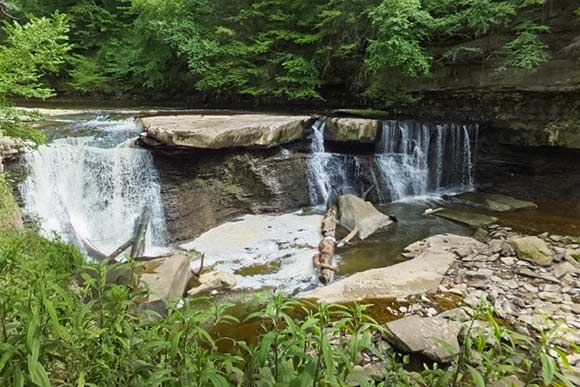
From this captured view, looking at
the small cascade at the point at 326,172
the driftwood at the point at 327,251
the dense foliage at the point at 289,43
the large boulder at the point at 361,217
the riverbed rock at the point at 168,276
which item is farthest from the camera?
the dense foliage at the point at 289,43

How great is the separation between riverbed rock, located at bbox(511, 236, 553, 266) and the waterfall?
3.22m

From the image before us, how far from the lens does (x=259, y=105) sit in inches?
473

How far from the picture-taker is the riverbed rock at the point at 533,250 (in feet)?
16.9

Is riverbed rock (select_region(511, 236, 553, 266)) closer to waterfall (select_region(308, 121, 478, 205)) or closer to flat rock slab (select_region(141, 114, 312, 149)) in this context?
waterfall (select_region(308, 121, 478, 205))

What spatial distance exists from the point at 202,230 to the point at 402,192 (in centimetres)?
460

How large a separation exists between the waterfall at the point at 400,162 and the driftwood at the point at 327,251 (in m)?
1.26

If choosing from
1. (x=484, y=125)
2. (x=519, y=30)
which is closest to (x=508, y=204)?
(x=484, y=125)

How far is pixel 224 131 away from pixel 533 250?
5.19 meters

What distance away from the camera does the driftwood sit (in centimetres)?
508

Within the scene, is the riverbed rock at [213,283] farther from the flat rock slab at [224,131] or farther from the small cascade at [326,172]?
the small cascade at [326,172]

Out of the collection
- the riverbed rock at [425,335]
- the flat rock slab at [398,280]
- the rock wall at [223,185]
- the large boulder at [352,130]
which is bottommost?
the flat rock slab at [398,280]

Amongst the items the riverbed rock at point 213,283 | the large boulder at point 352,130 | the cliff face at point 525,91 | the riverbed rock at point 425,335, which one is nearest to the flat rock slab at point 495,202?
the cliff face at point 525,91

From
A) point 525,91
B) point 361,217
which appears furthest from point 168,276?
point 525,91

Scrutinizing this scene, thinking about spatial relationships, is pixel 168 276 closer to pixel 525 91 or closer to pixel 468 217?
pixel 468 217
